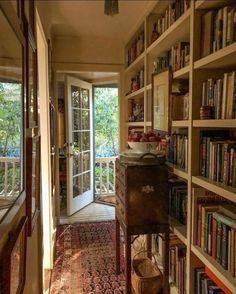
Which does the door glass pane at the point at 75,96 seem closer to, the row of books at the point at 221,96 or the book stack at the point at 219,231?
the row of books at the point at 221,96

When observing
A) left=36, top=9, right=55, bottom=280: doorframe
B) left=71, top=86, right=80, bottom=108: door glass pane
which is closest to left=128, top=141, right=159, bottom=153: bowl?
left=36, top=9, right=55, bottom=280: doorframe

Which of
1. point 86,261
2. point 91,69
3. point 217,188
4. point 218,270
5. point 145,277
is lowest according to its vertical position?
point 86,261

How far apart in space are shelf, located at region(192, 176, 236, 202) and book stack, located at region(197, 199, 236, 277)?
0.51 feet

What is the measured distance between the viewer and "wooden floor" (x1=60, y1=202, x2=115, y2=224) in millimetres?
3979

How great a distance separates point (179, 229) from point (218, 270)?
51cm

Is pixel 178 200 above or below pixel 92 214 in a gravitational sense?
above

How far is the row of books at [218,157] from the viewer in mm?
1446

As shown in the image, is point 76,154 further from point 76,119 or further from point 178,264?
point 178,264

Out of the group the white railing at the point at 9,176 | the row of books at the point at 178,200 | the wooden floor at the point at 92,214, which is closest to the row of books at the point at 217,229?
the row of books at the point at 178,200

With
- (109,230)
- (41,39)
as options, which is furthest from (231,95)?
(109,230)

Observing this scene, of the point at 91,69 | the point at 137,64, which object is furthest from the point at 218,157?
the point at 91,69

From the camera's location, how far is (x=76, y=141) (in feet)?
14.1

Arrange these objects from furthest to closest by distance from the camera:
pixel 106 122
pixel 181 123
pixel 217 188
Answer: pixel 106 122 < pixel 181 123 < pixel 217 188

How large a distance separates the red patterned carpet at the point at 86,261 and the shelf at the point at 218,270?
0.96 m
